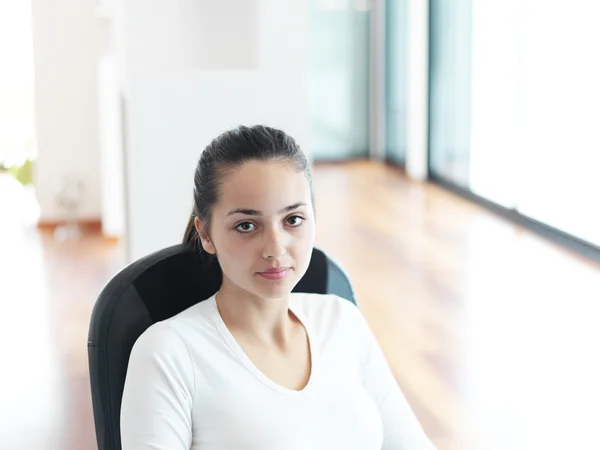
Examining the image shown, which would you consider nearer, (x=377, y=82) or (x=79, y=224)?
(x=79, y=224)

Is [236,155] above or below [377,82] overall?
above

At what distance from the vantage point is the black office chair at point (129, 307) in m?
1.30

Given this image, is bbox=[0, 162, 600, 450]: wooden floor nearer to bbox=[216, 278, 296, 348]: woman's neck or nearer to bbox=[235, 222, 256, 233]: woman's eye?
bbox=[216, 278, 296, 348]: woman's neck

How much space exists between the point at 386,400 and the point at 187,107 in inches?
66.2

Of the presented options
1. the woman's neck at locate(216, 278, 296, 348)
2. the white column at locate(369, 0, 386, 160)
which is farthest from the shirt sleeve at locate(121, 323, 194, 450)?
the white column at locate(369, 0, 386, 160)

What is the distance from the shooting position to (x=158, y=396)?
1.19 m

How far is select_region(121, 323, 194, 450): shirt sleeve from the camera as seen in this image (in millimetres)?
1177

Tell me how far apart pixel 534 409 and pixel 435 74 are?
423 cm

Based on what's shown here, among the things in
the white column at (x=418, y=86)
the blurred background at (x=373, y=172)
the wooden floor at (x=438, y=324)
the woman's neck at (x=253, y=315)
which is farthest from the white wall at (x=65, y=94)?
the woman's neck at (x=253, y=315)

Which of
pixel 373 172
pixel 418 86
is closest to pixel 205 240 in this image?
pixel 418 86

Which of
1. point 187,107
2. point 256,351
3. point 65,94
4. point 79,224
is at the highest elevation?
point 187,107

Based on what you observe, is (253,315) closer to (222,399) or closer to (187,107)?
(222,399)

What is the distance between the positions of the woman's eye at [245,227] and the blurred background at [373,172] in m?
1.50

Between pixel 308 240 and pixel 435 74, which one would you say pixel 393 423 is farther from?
pixel 435 74
